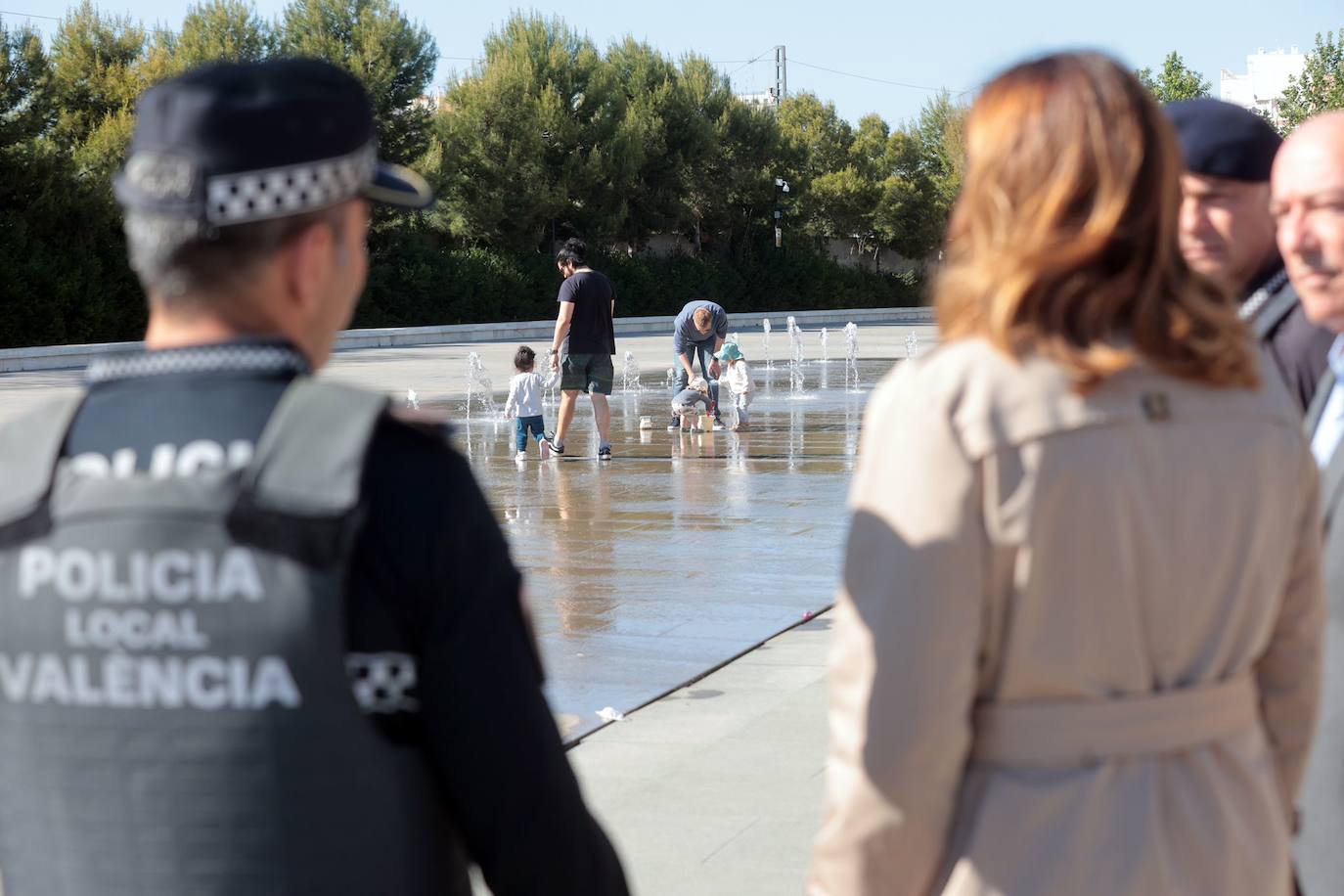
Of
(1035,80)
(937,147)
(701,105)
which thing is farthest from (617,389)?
(937,147)

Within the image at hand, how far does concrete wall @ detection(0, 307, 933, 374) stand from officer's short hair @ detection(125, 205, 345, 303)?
25998 millimetres

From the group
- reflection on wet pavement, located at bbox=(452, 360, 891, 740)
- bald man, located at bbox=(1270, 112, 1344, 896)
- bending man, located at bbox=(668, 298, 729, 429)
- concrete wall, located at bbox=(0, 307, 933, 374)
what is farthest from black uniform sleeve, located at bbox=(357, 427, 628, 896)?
concrete wall, located at bbox=(0, 307, 933, 374)

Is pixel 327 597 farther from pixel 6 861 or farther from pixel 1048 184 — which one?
pixel 1048 184

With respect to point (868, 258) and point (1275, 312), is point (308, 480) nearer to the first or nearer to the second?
point (1275, 312)

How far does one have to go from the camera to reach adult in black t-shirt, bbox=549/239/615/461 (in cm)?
1199

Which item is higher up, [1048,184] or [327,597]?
[1048,184]

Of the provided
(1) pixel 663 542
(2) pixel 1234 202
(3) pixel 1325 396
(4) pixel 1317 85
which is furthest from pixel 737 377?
(4) pixel 1317 85

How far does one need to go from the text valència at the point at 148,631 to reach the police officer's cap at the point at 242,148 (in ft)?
1.11

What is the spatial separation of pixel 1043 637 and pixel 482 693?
2.15 ft

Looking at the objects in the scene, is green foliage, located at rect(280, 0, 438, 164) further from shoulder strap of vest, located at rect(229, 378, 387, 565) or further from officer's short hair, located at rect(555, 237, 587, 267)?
shoulder strap of vest, located at rect(229, 378, 387, 565)

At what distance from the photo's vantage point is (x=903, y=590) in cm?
167

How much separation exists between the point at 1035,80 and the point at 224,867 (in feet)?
4.07

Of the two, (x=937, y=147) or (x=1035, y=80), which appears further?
(x=937, y=147)

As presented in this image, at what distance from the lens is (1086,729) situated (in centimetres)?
170
